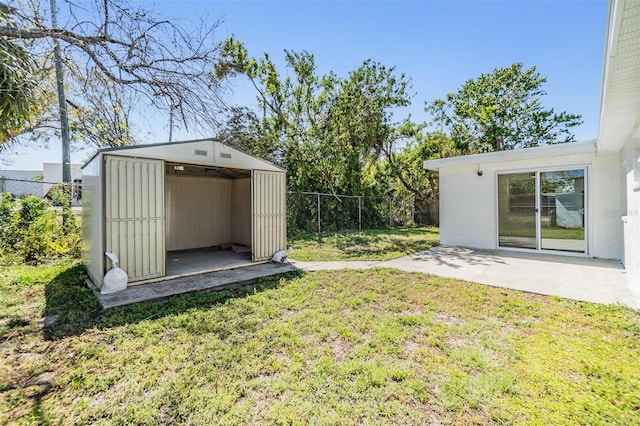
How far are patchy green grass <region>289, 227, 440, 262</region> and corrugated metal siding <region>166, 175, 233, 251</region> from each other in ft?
7.86

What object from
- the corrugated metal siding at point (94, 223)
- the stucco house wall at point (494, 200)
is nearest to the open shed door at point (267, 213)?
the corrugated metal siding at point (94, 223)

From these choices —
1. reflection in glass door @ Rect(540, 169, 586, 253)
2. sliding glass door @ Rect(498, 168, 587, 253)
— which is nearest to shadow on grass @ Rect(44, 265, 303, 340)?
sliding glass door @ Rect(498, 168, 587, 253)

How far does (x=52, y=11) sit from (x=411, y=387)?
707cm

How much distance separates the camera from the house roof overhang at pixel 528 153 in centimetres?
635

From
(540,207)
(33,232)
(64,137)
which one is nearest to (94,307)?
(33,232)

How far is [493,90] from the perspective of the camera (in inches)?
615

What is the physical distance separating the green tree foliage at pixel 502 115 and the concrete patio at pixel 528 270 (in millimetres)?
9661

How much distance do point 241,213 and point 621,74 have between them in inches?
325

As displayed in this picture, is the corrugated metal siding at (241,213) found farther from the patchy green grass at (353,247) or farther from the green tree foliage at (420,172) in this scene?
the green tree foliage at (420,172)

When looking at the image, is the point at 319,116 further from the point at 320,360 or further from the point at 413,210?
the point at 320,360

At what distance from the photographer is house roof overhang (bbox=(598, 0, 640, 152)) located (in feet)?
6.68

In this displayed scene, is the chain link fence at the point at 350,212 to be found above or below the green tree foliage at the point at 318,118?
below

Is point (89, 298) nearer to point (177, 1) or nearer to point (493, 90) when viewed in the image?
point (177, 1)

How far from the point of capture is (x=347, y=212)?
13430mm
